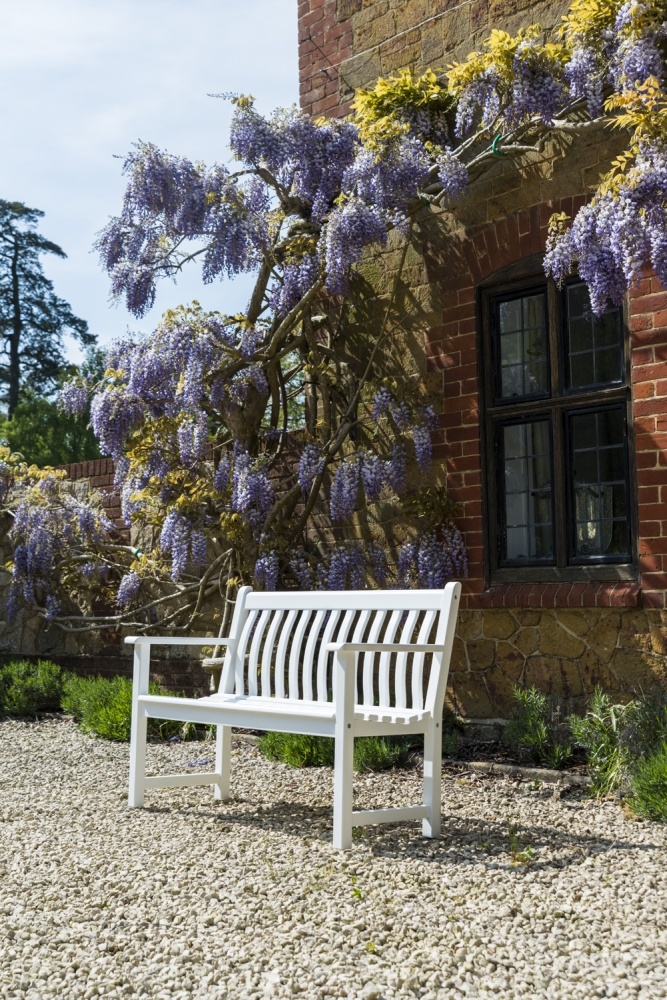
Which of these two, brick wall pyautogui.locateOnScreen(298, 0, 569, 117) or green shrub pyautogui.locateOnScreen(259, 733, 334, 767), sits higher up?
brick wall pyautogui.locateOnScreen(298, 0, 569, 117)

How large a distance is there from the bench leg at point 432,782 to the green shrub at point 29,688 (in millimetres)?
4561

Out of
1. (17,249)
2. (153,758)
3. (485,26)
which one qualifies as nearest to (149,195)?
(485,26)

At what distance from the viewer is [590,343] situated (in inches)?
222

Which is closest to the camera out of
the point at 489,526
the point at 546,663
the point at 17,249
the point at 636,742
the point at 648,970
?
the point at 648,970

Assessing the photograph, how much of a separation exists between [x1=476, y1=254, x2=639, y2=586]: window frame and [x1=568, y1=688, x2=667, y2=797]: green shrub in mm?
722

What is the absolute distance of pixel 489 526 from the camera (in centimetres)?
600

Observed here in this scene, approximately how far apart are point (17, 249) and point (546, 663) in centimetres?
2613

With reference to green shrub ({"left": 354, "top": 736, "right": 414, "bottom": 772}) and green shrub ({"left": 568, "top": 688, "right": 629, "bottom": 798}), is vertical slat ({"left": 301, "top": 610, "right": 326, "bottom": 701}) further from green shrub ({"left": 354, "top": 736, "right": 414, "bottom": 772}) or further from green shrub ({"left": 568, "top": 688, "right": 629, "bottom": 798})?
green shrub ({"left": 568, "top": 688, "right": 629, "bottom": 798})

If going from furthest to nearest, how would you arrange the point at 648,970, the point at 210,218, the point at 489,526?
the point at 210,218 → the point at 489,526 → the point at 648,970

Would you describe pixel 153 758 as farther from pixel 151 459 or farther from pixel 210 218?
pixel 210 218

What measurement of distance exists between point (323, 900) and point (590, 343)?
3.51 metres

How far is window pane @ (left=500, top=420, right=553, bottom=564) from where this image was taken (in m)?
5.81

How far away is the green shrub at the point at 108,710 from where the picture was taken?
665cm

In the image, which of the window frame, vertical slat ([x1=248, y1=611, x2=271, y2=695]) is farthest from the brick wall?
vertical slat ([x1=248, y1=611, x2=271, y2=695])
